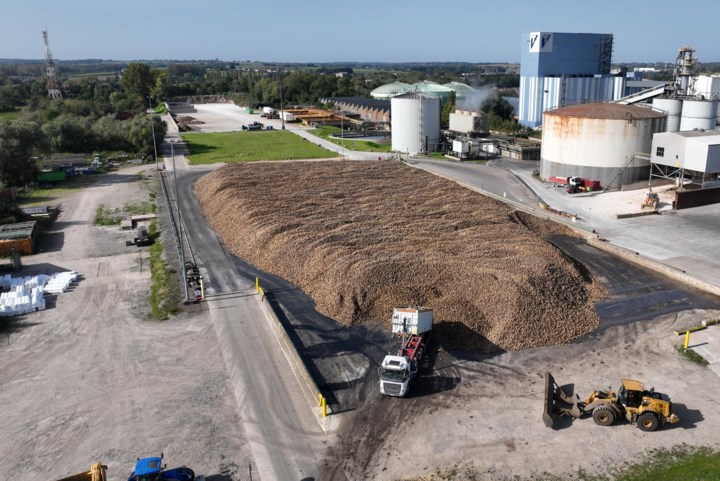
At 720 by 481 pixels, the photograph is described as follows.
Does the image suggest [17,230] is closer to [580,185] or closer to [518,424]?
[518,424]

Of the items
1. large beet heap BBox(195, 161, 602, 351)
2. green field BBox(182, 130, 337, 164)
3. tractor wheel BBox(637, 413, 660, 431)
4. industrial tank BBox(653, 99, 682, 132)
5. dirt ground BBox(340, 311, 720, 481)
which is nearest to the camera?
dirt ground BBox(340, 311, 720, 481)

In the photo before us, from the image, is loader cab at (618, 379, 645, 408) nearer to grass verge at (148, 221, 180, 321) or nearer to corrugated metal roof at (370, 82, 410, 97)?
grass verge at (148, 221, 180, 321)

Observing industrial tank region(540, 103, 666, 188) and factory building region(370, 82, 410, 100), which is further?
factory building region(370, 82, 410, 100)

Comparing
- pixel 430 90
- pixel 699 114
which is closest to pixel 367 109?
pixel 430 90

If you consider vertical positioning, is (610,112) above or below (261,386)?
above

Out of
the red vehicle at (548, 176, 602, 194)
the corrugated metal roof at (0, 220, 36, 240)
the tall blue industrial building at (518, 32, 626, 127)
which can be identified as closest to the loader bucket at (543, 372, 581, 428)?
the red vehicle at (548, 176, 602, 194)

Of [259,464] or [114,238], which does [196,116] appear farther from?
[259,464]

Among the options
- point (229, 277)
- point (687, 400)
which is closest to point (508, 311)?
point (687, 400)
